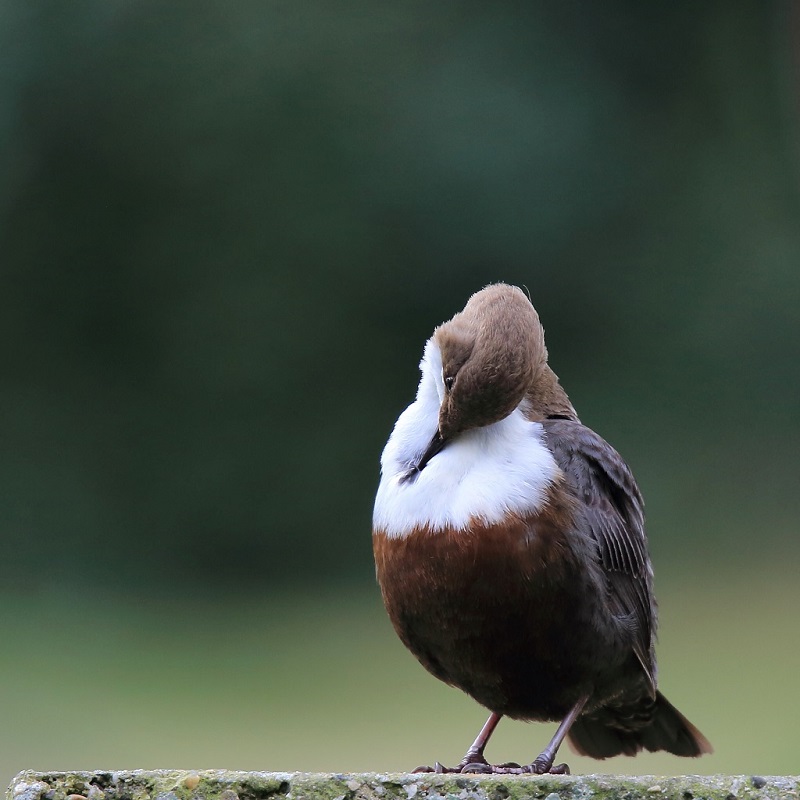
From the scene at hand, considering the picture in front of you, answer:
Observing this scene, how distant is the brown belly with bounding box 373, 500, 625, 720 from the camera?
3.20 metres

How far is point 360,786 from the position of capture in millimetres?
2227

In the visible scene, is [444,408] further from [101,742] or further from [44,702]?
[44,702]

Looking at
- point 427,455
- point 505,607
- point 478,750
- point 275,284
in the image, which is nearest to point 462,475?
point 427,455

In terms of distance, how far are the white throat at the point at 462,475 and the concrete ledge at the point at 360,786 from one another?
0.99 meters

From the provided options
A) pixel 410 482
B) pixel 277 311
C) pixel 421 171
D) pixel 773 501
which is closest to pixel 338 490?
pixel 277 311

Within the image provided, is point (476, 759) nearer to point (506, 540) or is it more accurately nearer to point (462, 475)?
point (506, 540)

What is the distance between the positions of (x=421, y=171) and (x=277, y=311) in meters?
1.38

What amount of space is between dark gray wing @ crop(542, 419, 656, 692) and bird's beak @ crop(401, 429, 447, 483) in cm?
30

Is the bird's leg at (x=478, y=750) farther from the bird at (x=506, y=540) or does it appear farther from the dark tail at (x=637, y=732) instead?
the dark tail at (x=637, y=732)

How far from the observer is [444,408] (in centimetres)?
317

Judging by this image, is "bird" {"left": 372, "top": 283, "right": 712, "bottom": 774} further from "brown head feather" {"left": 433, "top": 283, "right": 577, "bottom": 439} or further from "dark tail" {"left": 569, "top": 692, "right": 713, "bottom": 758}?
"dark tail" {"left": 569, "top": 692, "right": 713, "bottom": 758}

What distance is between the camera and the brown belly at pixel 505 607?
320 centimetres

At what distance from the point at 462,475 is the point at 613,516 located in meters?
0.49

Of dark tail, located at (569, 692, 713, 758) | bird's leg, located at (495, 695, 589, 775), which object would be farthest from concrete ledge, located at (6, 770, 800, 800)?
dark tail, located at (569, 692, 713, 758)
